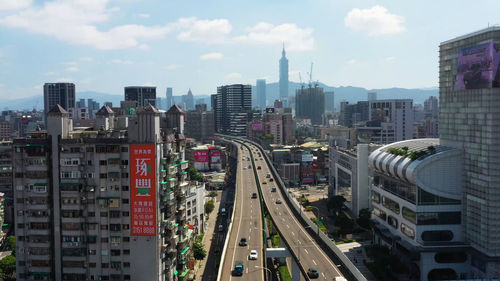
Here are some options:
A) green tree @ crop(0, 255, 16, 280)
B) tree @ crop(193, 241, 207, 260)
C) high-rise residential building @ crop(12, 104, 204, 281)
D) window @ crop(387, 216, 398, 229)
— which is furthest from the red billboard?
window @ crop(387, 216, 398, 229)

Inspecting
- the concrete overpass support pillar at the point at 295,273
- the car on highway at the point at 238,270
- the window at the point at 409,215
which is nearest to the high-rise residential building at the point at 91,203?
the car on highway at the point at 238,270

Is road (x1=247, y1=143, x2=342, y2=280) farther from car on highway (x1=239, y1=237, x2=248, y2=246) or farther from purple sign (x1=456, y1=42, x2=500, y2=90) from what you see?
purple sign (x1=456, y1=42, x2=500, y2=90)

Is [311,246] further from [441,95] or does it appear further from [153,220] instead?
[441,95]

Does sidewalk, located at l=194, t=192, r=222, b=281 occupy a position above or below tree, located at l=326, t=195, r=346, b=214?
below

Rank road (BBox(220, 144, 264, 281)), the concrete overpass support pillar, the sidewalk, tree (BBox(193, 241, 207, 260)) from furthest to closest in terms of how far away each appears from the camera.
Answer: tree (BBox(193, 241, 207, 260)), the sidewalk, the concrete overpass support pillar, road (BBox(220, 144, 264, 281))

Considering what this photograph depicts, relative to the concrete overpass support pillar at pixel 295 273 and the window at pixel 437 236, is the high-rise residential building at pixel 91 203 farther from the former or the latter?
the window at pixel 437 236

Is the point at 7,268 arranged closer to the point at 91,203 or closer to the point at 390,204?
the point at 91,203

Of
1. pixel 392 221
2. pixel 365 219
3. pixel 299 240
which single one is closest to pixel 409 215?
pixel 392 221
